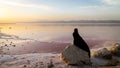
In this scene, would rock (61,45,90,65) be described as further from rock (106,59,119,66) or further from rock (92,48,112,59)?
rock (92,48,112,59)

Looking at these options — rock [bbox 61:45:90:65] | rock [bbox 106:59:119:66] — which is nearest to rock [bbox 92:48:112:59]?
rock [bbox 106:59:119:66]

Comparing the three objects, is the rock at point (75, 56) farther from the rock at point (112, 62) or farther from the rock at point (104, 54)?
the rock at point (104, 54)

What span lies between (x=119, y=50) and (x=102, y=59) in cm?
208

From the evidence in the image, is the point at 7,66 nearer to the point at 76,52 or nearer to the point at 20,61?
the point at 20,61

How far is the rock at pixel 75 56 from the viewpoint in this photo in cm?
1384

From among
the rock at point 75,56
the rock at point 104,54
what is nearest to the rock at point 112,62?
the rock at point 104,54

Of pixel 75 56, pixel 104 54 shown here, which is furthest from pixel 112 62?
pixel 75 56

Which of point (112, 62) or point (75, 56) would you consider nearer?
point (75, 56)

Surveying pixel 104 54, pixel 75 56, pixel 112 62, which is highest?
pixel 75 56

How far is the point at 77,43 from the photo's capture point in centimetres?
1495

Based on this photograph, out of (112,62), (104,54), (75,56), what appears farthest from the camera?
(104,54)

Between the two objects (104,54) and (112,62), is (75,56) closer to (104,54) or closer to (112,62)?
(104,54)

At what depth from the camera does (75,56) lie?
46.1 feet

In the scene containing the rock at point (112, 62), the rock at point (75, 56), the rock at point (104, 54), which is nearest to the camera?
the rock at point (75, 56)
